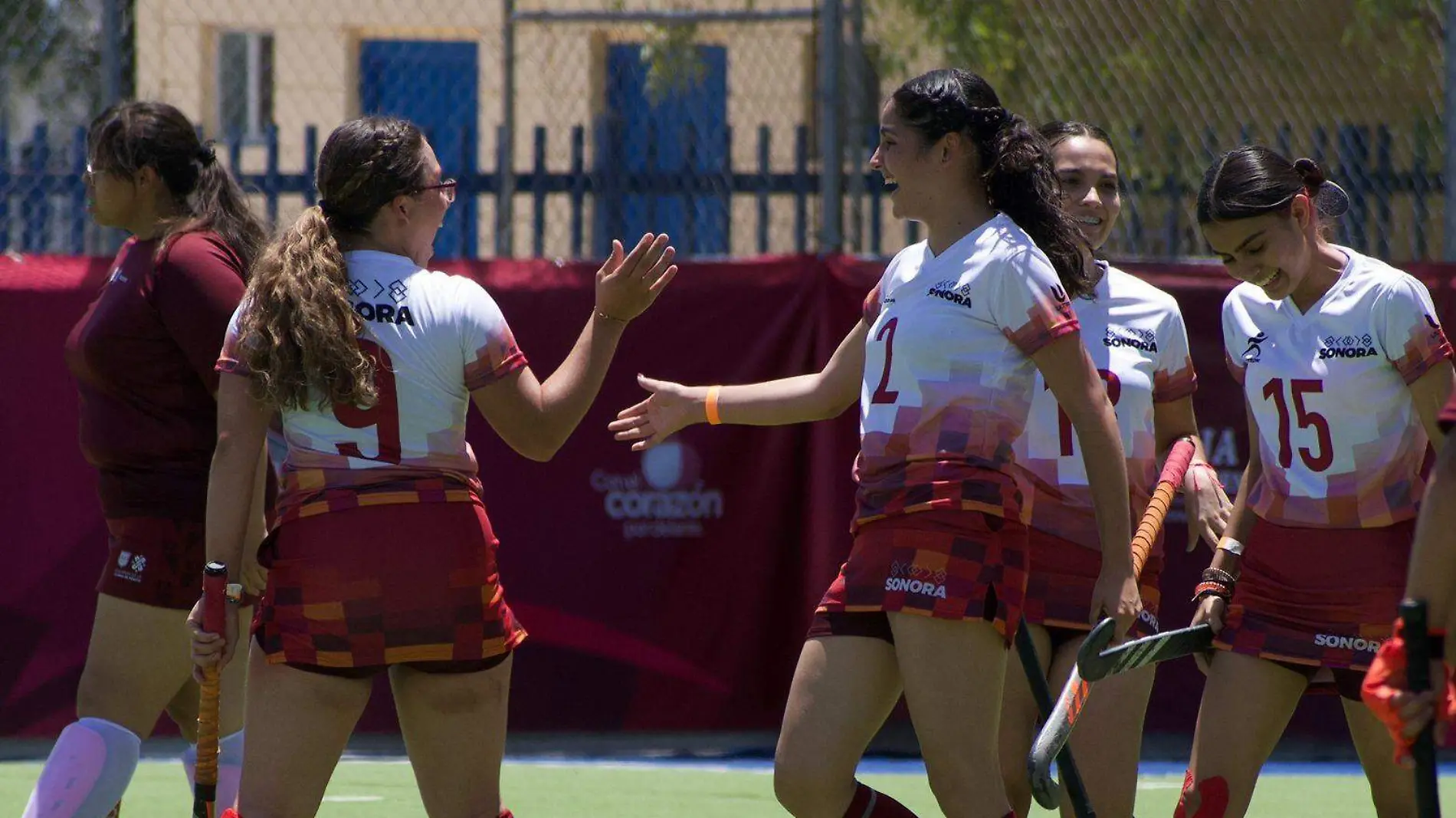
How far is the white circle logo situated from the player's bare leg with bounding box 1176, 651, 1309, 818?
3489mm

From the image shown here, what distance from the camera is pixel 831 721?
12.2ft

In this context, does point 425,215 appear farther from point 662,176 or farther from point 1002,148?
point 662,176

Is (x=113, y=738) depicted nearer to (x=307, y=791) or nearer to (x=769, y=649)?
(x=307, y=791)

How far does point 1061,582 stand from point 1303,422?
652mm

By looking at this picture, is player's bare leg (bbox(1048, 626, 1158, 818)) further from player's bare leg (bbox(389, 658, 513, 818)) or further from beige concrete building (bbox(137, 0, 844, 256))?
beige concrete building (bbox(137, 0, 844, 256))

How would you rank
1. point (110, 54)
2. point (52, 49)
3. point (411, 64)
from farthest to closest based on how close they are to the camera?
point (411, 64), point (52, 49), point (110, 54)

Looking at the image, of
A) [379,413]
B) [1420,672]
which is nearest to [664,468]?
[379,413]

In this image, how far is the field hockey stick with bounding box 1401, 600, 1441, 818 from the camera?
268cm

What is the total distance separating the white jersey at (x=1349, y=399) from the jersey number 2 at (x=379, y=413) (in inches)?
78.7

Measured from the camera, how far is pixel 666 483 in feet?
24.8

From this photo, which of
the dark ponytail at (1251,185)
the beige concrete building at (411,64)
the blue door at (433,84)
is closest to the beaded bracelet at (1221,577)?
the dark ponytail at (1251,185)

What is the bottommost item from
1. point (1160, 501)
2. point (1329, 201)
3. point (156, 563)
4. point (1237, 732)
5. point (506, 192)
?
point (1237, 732)

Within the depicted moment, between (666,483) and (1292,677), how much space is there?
3611 mm

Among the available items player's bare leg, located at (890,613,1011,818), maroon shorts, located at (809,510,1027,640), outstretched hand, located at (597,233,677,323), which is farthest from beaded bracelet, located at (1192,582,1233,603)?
outstretched hand, located at (597,233,677,323)
